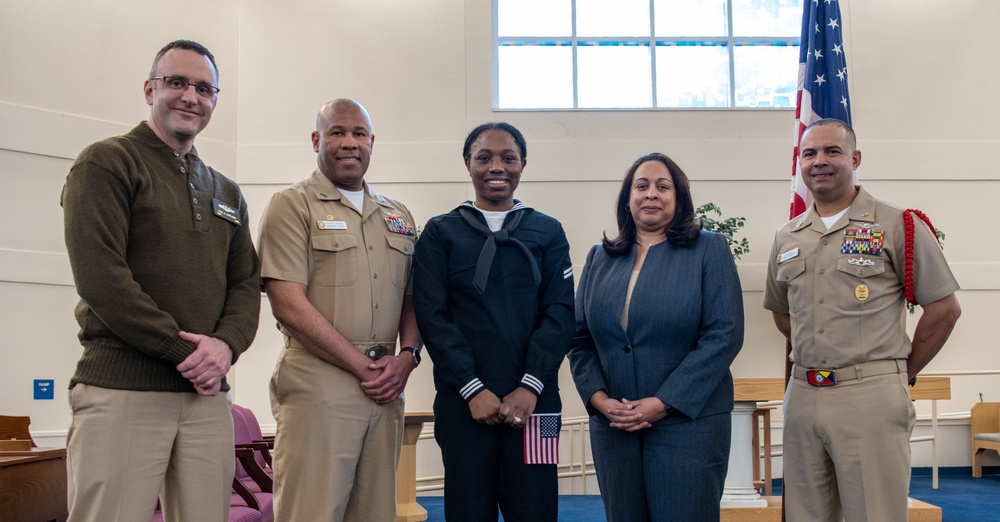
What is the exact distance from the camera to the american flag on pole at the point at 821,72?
4363 mm

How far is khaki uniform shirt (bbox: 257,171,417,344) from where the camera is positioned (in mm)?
2559

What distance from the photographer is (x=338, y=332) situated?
2.51 meters

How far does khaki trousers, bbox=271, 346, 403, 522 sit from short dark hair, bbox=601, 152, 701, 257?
0.92 m

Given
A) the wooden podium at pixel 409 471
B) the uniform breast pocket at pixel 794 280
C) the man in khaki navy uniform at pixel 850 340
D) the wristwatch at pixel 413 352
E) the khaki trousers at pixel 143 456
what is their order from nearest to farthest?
1. the khaki trousers at pixel 143 456
2. the man in khaki navy uniform at pixel 850 340
3. the wristwatch at pixel 413 352
4. the uniform breast pocket at pixel 794 280
5. the wooden podium at pixel 409 471

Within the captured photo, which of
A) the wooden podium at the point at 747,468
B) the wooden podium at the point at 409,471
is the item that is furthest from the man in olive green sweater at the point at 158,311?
the wooden podium at the point at 747,468

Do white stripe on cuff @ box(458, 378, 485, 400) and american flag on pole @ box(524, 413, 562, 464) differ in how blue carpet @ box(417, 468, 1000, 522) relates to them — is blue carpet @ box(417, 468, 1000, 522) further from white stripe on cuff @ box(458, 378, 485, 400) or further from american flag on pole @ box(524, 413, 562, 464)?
white stripe on cuff @ box(458, 378, 485, 400)

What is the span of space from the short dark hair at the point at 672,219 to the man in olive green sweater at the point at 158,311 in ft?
3.90

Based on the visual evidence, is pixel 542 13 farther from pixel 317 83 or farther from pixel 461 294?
pixel 461 294

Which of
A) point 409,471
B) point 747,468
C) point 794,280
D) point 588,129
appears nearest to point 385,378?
point 794,280

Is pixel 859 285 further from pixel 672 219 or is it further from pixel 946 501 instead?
pixel 946 501

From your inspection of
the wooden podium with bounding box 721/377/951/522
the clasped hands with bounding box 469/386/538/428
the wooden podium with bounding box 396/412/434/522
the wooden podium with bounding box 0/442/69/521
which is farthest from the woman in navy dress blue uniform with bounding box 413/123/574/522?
the wooden podium with bounding box 396/412/434/522

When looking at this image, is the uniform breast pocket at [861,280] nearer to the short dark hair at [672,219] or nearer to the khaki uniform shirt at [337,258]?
the short dark hair at [672,219]

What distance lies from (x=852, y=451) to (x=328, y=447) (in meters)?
1.62

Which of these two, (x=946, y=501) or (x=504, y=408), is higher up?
(x=504, y=408)
